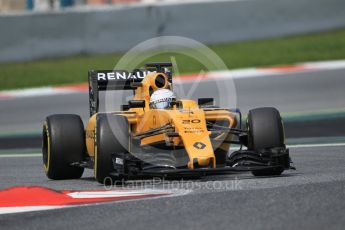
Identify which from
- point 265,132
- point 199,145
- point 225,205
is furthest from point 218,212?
point 265,132

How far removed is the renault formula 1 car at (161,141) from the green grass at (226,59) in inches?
399

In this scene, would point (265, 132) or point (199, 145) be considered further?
point (265, 132)

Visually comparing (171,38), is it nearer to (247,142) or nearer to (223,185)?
(247,142)

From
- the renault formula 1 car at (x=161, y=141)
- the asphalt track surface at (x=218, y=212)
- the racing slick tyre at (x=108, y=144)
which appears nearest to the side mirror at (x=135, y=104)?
the renault formula 1 car at (x=161, y=141)

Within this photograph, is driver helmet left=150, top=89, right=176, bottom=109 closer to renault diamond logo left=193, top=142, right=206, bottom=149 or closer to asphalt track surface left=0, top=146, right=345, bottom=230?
renault diamond logo left=193, top=142, right=206, bottom=149

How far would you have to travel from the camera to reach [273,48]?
2384 centimetres

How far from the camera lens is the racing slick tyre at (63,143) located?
1193 cm

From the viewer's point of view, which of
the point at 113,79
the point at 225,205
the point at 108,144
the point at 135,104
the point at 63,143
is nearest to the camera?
the point at 225,205

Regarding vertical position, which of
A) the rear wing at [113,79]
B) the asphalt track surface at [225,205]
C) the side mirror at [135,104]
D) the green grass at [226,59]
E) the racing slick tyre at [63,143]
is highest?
the green grass at [226,59]

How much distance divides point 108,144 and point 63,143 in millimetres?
1428

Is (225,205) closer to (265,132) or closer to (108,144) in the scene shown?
(108,144)

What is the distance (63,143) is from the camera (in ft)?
39.2

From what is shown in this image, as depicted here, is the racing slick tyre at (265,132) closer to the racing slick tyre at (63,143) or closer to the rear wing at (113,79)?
the rear wing at (113,79)

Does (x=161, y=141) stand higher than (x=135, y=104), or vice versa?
(x=135, y=104)
